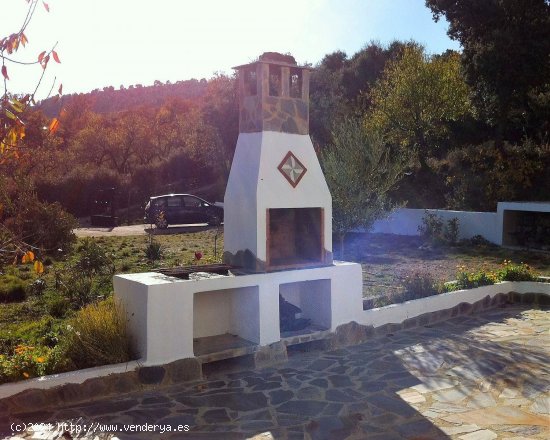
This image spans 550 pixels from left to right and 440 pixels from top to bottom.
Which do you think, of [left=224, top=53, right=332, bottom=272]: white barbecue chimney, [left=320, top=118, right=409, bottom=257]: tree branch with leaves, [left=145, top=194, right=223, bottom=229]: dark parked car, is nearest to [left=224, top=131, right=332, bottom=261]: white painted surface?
[left=224, top=53, right=332, bottom=272]: white barbecue chimney

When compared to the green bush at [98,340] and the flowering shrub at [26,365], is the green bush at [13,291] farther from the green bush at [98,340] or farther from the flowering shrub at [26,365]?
the flowering shrub at [26,365]

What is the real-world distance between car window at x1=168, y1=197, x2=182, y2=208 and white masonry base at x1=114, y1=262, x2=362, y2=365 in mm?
15722

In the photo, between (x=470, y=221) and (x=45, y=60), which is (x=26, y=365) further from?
(x=470, y=221)

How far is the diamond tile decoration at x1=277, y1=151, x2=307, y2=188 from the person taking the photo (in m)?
6.79

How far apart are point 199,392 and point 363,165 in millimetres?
9432

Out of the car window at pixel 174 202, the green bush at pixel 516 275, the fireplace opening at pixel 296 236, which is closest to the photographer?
the fireplace opening at pixel 296 236

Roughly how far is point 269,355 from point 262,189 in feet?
6.40

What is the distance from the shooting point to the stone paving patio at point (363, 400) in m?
4.71

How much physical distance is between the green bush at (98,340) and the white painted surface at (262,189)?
5.76ft

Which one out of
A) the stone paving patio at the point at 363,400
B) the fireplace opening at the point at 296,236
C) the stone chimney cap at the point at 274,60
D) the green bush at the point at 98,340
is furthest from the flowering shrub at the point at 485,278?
the green bush at the point at 98,340

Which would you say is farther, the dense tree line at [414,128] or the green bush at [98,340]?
the dense tree line at [414,128]

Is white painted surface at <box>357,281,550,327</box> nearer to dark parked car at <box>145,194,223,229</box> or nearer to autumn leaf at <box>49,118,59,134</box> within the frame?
autumn leaf at <box>49,118,59,134</box>

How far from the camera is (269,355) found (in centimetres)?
648

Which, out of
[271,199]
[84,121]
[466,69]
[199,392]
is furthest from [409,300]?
[84,121]
